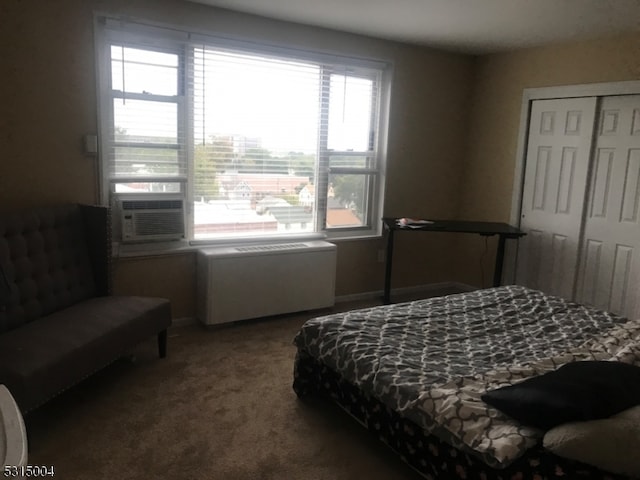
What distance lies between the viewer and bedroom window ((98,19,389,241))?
354cm

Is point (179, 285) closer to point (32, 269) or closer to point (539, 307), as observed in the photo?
point (32, 269)

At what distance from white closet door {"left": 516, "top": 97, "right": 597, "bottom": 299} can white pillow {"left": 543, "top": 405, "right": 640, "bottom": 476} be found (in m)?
2.97

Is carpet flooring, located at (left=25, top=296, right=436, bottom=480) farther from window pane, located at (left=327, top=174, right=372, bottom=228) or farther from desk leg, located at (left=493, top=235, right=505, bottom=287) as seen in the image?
desk leg, located at (left=493, top=235, right=505, bottom=287)

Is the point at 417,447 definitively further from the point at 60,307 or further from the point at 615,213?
the point at 615,213

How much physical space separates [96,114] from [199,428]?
83.6 inches

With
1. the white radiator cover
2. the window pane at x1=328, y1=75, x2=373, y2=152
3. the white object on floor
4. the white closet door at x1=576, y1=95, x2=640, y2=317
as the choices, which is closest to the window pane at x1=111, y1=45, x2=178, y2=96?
the white radiator cover

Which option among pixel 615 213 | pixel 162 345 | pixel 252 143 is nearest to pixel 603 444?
pixel 162 345

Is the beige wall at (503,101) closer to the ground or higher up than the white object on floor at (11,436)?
higher up

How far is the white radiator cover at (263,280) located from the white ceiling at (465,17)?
1.76 meters

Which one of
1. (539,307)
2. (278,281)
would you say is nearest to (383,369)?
(539,307)

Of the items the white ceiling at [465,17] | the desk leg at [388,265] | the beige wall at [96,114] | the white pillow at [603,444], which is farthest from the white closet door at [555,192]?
the white pillow at [603,444]

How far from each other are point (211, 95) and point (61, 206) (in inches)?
52.6

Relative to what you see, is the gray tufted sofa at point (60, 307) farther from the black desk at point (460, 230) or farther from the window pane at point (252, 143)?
the black desk at point (460, 230)

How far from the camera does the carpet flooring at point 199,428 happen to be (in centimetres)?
225
